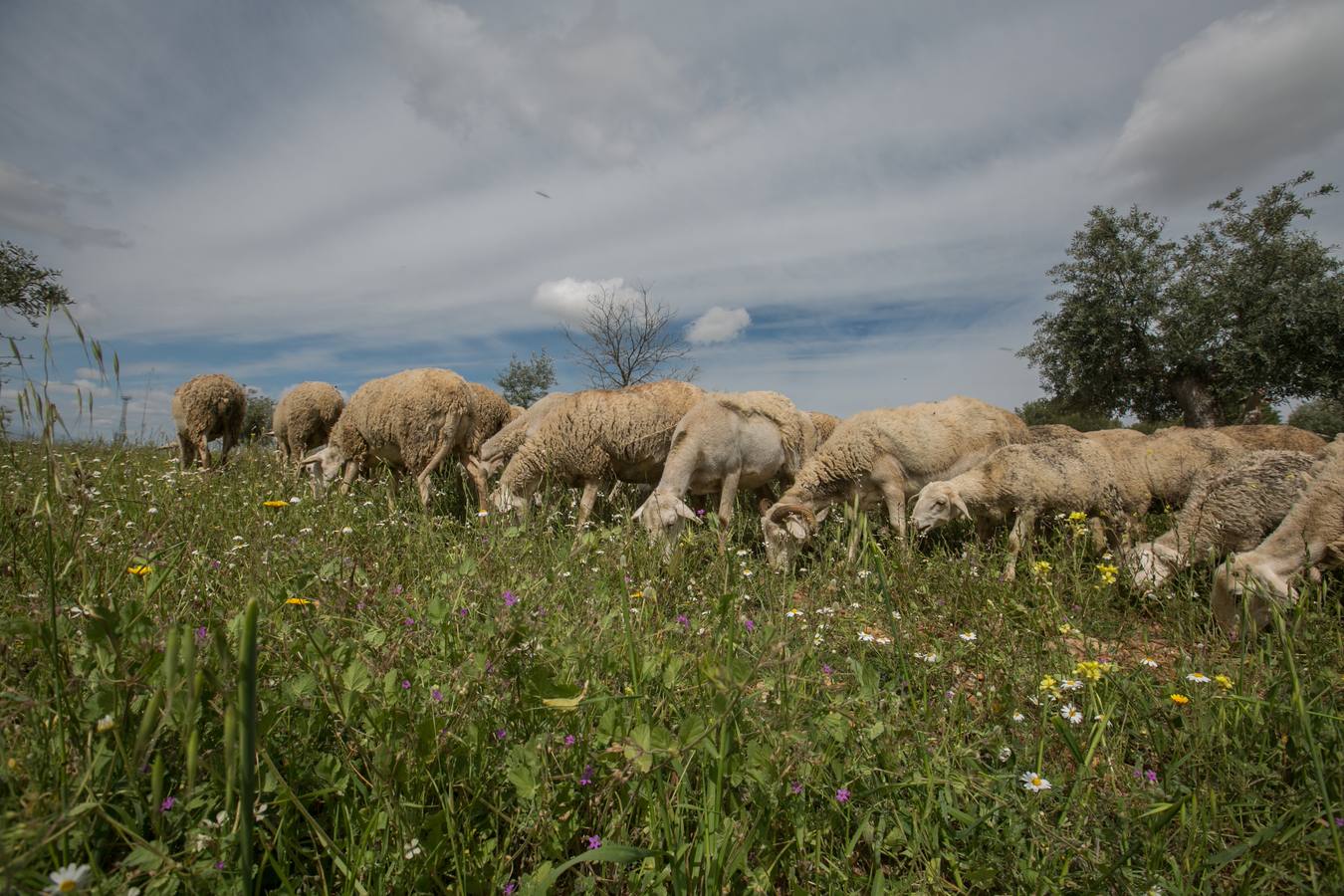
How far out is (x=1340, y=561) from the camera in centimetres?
459

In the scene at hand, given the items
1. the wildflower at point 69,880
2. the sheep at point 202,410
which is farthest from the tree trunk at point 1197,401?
the sheep at point 202,410

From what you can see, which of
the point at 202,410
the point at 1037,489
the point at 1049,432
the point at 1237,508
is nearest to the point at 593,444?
the point at 1037,489

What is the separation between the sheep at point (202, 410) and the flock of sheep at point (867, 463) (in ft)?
13.6

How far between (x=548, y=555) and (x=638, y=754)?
292 cm

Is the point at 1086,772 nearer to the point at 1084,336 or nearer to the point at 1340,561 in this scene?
the point at 1340,561

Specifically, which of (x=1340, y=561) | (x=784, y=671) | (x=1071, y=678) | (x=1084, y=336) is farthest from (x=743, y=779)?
(x=1084, y=336)

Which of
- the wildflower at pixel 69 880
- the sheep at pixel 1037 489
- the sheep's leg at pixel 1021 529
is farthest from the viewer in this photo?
the sheep at pixel 1037 489

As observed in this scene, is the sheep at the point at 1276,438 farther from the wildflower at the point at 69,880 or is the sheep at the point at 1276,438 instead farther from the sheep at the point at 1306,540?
the wildflower at the point at 69,880

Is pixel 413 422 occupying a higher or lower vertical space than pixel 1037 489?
higher

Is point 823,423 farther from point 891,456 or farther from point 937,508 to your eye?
point 937,508

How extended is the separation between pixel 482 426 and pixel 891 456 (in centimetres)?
773

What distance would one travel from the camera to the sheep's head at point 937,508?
24.1 feet

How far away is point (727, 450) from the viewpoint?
8500 millimetres

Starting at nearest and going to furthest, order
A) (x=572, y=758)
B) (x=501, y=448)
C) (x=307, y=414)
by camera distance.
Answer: (x=572, y=758), (x=501, y=448), (x=307, y=414)
